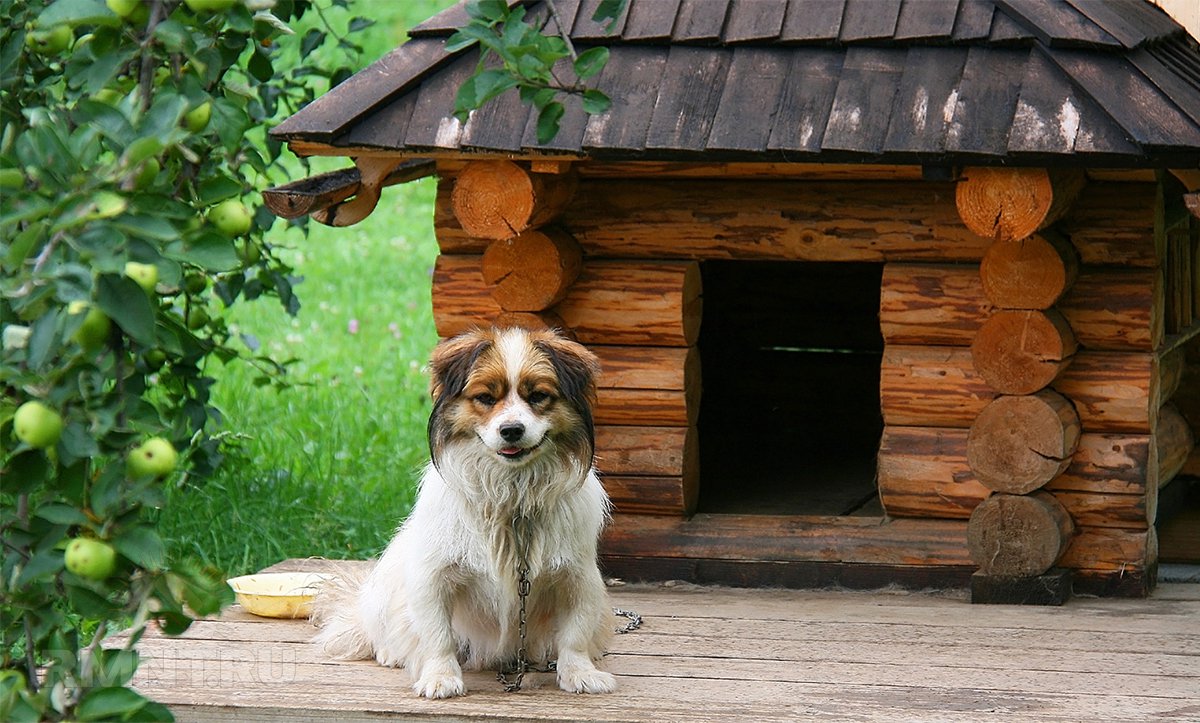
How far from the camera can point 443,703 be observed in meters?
3.56

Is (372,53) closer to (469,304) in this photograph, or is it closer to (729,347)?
(729,347)

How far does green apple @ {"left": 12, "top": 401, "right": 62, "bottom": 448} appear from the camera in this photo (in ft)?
6.49

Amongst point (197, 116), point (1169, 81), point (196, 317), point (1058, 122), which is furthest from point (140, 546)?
point (196, 317)

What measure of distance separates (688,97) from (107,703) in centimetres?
272

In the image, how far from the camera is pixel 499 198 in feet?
14.7

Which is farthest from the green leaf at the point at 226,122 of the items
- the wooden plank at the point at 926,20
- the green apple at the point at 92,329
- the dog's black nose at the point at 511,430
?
the wooden plank at the point at 926,20

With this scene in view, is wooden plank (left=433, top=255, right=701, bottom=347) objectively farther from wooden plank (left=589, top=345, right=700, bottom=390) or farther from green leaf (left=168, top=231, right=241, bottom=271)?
green leaf (left=168, top=231, right=241, bottom=271)

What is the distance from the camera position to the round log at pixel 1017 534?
4.53 metres

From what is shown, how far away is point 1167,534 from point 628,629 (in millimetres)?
2588

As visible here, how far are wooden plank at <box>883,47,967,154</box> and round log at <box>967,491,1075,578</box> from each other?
1.17 m

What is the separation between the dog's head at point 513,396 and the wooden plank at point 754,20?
1298mm

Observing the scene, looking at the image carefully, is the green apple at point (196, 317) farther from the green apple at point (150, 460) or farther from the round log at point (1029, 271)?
the green apple at point (150, 460)

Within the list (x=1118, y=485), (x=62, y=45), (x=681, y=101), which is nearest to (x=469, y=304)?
(x=681, y=101)

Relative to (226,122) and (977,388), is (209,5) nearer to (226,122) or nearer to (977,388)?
(226,122)
